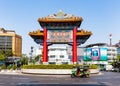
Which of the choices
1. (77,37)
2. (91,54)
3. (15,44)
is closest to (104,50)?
(91,54)

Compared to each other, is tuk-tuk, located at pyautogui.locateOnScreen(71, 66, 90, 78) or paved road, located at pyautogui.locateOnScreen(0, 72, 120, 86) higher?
tuk-tuk, located at pyautogui.locateOnScreen(71, 66, 90, 78)

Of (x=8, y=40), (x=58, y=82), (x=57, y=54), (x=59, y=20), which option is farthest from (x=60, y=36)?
(x=8, y=40)

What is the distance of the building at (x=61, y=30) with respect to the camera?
5066 centimetres

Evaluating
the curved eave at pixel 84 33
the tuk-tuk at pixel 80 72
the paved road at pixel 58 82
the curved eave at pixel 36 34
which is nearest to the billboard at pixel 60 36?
the curved eave at pixel 84 33

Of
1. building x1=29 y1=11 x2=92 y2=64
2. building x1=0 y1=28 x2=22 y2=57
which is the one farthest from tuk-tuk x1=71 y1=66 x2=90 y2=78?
building x1=0 y1=28 x2=22 y2=57

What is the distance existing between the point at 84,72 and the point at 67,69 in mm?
9444

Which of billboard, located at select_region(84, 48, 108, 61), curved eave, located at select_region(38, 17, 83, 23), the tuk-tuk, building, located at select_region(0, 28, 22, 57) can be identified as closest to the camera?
the tuk-tuk

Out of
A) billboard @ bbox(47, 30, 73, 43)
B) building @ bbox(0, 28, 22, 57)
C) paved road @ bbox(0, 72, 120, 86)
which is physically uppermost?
building @ bbox(0, 28, 22, 57)

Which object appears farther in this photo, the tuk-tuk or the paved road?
the tuk-tuk

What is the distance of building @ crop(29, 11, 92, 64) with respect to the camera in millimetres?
50656

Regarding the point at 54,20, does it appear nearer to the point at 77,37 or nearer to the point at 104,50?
the point at 77,37

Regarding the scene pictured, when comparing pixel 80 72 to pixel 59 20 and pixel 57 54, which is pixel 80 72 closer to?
pixel 59 20

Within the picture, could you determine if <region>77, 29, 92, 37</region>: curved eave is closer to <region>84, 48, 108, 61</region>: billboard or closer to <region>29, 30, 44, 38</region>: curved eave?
<region>29, 30, 44, 38</region>: curved eave

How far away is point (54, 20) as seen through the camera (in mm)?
50688
